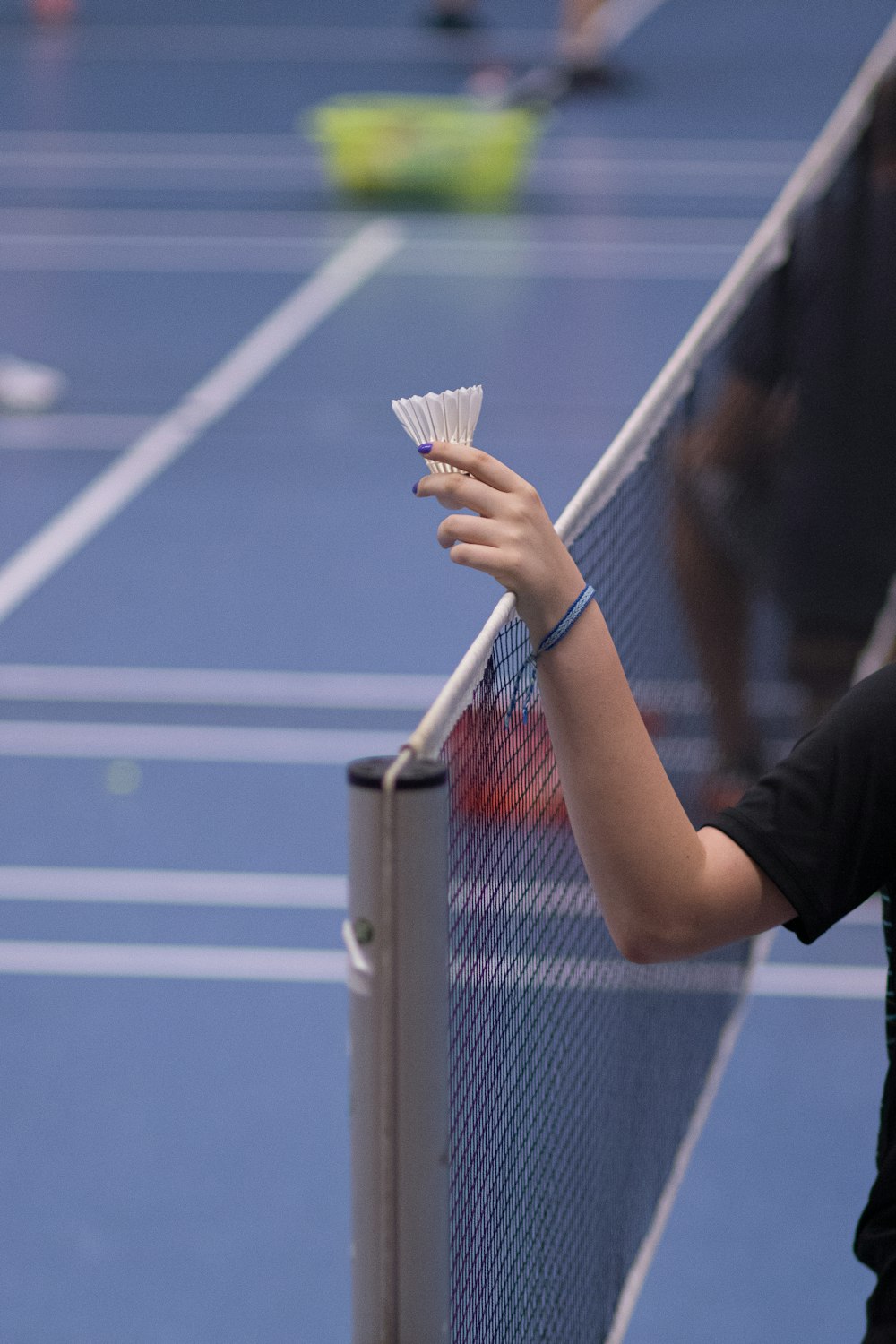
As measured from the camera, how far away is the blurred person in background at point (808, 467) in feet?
12.0

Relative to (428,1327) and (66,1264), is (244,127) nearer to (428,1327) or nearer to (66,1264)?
(66,1264)

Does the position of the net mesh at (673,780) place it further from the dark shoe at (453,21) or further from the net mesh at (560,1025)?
the dark shoe at (453,21)

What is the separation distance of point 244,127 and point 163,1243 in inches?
413

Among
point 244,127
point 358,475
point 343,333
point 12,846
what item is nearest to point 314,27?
point 244,127

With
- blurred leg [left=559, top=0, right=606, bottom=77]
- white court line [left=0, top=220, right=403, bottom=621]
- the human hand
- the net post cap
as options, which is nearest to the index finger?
the human hand

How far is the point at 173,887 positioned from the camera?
A: 4.27 metres

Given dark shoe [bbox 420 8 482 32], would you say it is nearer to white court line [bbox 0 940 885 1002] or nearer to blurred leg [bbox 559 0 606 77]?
blurred leg [bbox 559 0 606 77]

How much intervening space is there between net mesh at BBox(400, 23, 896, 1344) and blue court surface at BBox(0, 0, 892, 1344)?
0.96ft

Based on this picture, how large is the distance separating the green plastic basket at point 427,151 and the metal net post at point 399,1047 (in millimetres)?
9091

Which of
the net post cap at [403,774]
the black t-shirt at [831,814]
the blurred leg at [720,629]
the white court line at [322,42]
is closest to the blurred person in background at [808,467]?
the blurred leg at [720,629]

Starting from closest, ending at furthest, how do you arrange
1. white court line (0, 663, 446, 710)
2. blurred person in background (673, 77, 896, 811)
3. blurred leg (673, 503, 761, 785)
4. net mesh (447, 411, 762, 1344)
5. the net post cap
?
the net post cap → net mesh (447, 411, 762, 1344) → blurred leg (673, 503, 761, 785) → blurred person in background (673, 77, 896, 811) → white court line (0, 663, 446, 710)

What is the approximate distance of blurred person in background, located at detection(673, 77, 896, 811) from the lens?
143 inches

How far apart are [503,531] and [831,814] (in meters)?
0.37

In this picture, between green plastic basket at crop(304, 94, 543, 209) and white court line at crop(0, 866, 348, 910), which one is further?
green plastic basket at crop(304, 94, 543, 209)
